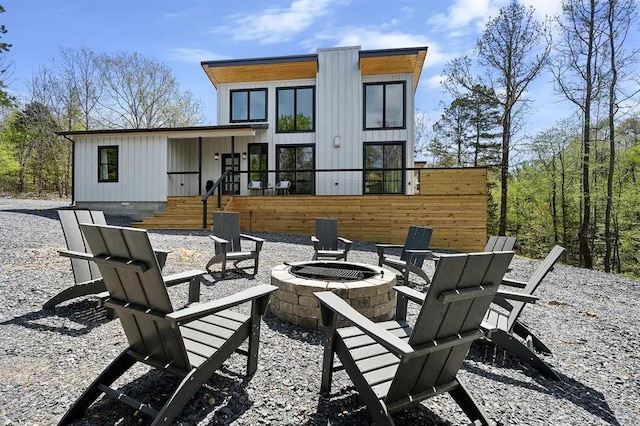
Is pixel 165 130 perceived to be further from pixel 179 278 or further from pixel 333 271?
pixel 179 278

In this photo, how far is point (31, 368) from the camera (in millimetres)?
2496

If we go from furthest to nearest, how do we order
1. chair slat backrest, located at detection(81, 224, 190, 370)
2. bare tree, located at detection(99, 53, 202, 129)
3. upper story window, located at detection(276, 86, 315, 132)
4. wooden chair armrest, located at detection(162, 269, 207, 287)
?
1. bare tree, located at detection(99, 53, 202, 129)
2. upper story window, located at detection(276, 86, 315, 132)
3. wooden chair armrest, located at detection(162, 269, 207, 287)
4. chair slat backrest, located at detection(81, 224, 190, 370)

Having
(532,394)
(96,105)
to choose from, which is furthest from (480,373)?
(96,105)

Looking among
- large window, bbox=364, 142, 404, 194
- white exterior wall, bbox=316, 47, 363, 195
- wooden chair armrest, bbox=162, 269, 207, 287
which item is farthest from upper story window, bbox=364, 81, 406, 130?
wooden chair armrest, bbox=162, 269, 207, 287

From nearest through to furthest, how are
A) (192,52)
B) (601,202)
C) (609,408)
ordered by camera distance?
(609,408) → (601,202) → (192,52)

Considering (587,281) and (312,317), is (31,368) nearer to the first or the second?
(312,317)

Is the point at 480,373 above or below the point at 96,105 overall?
below

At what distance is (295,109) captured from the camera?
1455 cm

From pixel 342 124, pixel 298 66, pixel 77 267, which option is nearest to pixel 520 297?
pixel 77 267

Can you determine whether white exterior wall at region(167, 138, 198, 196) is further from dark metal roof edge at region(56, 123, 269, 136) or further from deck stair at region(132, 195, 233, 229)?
deck stair at region(132, 195, 233, 229)

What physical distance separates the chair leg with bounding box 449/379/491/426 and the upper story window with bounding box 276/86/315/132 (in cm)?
1312

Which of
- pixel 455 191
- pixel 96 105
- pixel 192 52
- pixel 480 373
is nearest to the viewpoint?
pixel 480 373

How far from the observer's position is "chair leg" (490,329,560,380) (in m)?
2.78

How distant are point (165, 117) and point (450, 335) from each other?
27.5 meters
